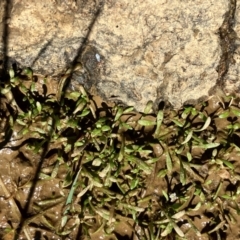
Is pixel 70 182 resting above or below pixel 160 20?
below

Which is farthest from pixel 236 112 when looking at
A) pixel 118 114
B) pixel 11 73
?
pixel 11 73

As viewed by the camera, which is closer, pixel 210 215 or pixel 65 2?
pixel 65 2

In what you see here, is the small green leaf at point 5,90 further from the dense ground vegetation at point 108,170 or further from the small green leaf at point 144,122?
the small green leaf at point 144,122

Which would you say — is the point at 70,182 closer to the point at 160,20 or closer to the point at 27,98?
the point at 27,98

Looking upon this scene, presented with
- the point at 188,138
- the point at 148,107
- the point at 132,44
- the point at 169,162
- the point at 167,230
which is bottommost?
the point at 167,230

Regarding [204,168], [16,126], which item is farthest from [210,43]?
[16,126]

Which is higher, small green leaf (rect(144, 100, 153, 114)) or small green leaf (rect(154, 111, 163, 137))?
small green leaf (rect(144, 100, 153, 114))

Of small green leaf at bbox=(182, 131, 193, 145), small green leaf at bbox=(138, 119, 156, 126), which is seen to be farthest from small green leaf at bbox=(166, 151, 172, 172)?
small green leaf at bbox=(138, 119, 156, 126)

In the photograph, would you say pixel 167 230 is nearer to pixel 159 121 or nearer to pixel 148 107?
pixel 159 121

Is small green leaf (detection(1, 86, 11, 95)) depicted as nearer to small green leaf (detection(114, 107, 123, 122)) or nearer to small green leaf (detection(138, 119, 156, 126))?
small green leaf (detection(114, 107, 123, 122))
